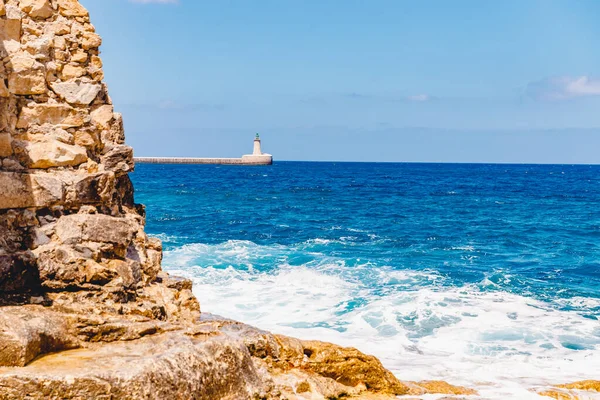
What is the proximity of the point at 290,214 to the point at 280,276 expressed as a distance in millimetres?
19242

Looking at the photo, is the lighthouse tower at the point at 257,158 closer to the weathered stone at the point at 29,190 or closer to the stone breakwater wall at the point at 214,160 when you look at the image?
the stone breakwater wall at the point at 214,160

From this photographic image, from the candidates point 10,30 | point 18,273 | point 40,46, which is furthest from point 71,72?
point 18,273

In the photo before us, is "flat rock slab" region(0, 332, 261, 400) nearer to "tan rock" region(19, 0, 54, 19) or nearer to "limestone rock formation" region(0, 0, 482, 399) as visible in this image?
"limestone rock formation" region(0, 0, 482, 399)

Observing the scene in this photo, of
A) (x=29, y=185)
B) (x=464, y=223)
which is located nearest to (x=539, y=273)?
(x=464, y=223)

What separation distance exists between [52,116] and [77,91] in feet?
1.33

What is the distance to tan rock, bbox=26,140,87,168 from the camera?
5840 mm

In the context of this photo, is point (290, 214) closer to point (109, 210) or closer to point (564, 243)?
point (564, 243)

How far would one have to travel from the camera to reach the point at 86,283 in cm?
568

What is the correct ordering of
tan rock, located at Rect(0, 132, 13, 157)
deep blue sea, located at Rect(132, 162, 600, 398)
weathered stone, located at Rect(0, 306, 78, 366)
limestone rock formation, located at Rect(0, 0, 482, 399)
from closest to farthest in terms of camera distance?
weathered stone, located at Rect(0, 306, 78, 366), limestone rock formation, located at Rect(0, 0, 482, 399), tan rock, located at Rect(0, 132, 13, 157), deep blue sea, located at Rect(132, 162, 600, 398)

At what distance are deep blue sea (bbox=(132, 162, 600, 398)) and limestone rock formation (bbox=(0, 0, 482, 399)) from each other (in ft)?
12.9

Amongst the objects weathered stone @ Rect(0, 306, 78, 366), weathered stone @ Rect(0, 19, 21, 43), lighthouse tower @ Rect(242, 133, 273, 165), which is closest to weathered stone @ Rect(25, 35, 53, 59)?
weathered stone @ Rect(0, 19, 21, 43)

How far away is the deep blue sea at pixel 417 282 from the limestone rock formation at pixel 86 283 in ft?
12.9

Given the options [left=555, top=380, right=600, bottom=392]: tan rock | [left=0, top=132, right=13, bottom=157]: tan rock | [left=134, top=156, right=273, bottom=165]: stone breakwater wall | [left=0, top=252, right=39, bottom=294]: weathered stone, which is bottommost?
[left=134, top=156, right=273, bottom=165]: stone breakwater wall

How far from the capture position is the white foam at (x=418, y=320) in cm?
1073
